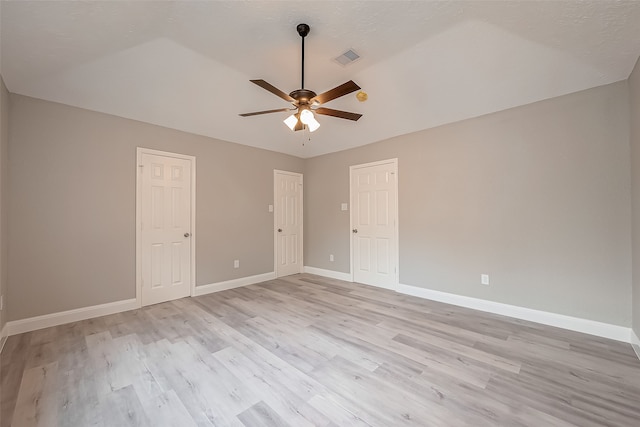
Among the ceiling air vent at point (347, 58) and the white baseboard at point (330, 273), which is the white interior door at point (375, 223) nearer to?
the white baseboard at point (330, 273)

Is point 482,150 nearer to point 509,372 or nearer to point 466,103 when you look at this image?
point 466,103

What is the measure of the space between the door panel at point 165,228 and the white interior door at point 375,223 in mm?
2886

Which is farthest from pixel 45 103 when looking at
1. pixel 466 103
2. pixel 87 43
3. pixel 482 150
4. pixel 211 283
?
pixel 482 150

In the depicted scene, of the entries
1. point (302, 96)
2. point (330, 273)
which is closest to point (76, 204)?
point (302, 96)

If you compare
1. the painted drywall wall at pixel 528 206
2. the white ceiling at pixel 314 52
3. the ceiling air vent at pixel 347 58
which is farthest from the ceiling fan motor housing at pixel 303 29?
the painted drywall wall at pixel 528 206

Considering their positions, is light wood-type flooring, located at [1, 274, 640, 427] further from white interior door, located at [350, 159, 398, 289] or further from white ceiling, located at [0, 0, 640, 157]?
white ceiling, located at [0, 0, 640, 157]

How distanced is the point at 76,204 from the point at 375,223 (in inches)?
167

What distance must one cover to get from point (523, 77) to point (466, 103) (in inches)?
23.8

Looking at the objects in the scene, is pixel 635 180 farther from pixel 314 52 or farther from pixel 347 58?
pixel 314 52

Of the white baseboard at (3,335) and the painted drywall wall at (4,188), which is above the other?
the painted drywall wall at (4,188)

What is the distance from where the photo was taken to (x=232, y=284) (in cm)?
449

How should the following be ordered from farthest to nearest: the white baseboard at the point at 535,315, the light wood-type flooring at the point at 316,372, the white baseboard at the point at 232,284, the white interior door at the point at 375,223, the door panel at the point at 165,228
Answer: the white interior door at the point at 375,223
the white baseboard at the point at 232,284
the door panel at the point at 165,228
the white baseboard at the point at 535,315
the light wood-type flooring at the point at 316,372

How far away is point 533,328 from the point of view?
2830mm

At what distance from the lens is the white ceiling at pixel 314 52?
2.06 meters
